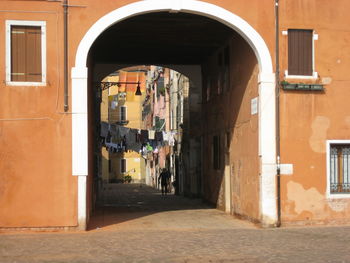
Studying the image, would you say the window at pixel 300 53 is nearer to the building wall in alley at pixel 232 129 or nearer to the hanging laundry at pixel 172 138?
the building wall in alley at pixel 232 129

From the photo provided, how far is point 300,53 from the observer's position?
59.3ft

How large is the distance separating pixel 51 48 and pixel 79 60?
2.67 feet

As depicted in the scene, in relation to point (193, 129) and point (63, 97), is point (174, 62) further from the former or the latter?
point (63, 97)

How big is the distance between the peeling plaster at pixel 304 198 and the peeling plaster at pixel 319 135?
1.19 meters

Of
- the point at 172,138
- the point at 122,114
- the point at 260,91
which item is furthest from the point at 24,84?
the point at 122,114

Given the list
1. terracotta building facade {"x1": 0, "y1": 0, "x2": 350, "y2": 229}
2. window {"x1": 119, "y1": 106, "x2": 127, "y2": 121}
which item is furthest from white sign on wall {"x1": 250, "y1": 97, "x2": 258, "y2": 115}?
window {"x1": 119, "y1": 106, "x2": 127, "y2": 121}

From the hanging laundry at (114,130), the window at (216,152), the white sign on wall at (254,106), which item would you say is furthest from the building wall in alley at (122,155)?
the white sign on wall at (254,106)

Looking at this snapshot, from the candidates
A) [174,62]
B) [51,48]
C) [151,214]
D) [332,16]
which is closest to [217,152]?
[151,214]

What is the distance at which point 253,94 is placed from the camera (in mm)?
A: 18531

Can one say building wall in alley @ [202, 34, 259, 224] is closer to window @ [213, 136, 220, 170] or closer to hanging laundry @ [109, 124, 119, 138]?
window @ [213, 136, 220, 170]

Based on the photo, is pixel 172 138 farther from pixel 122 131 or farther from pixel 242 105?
pixel 242 105

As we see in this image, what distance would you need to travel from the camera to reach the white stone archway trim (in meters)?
16.8

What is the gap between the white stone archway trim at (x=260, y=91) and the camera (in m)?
16.8

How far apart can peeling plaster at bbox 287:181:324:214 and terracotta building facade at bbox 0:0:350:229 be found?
0.09 feet
